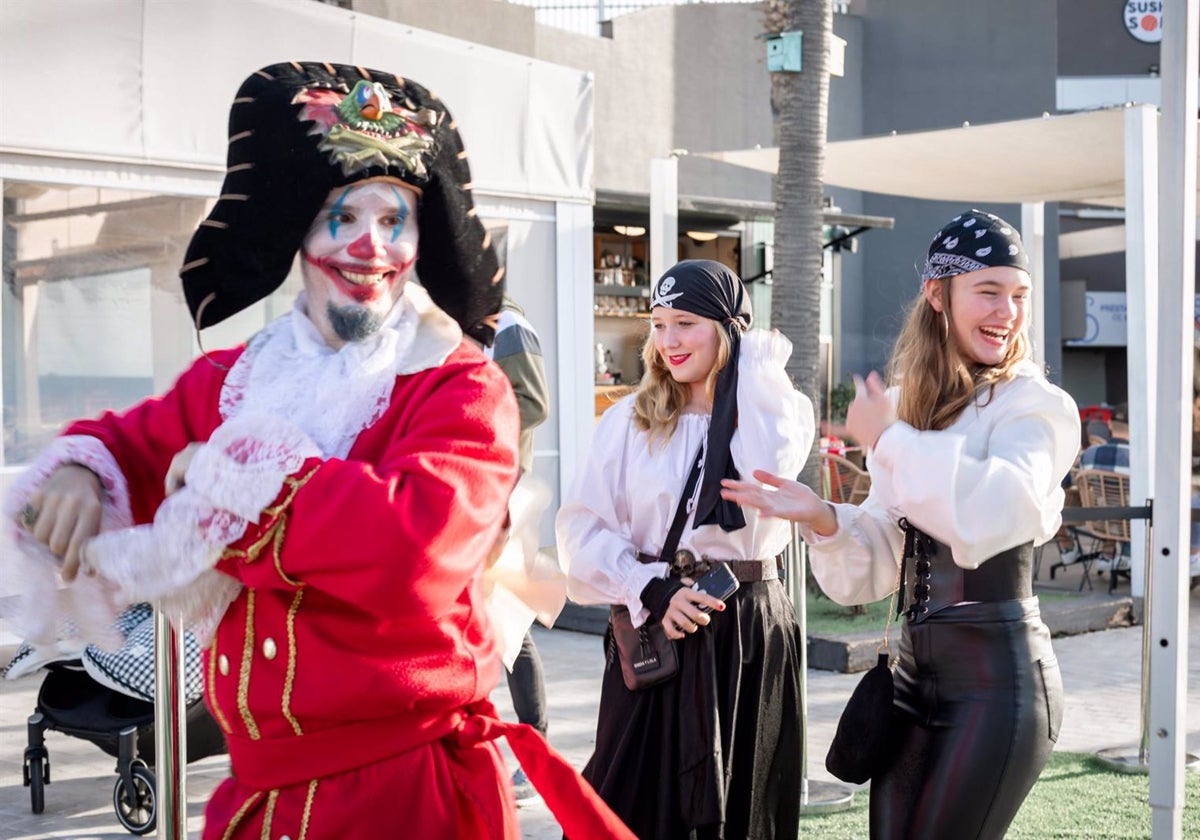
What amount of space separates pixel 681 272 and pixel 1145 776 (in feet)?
11.4

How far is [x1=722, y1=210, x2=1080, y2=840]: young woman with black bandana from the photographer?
3.00 metres

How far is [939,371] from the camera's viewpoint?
3332mm

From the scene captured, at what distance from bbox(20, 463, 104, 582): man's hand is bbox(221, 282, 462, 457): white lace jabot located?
0.25 meters

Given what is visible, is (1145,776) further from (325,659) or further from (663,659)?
(325,659)

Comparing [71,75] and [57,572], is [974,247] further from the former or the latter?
[71,75]

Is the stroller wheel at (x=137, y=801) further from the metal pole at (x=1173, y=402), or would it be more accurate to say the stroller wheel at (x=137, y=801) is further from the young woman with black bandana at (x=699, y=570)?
the metal pole at (x=1173, y=402)

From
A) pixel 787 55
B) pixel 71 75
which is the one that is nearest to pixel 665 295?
pixel 71 75

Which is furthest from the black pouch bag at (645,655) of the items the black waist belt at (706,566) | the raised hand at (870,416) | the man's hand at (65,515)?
the man's hand at (65,515)

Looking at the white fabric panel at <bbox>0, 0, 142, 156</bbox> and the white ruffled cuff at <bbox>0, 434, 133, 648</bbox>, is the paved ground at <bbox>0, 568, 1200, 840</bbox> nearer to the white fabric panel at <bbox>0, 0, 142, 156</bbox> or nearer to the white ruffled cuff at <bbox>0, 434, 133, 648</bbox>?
the white fabric panel at <bbox>0, 0, 142, 156</bbox>

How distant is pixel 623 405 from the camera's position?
436 centimetres

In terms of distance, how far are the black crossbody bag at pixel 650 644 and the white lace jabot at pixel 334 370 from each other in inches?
72.6

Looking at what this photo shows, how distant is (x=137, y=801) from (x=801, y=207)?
6.27 meters


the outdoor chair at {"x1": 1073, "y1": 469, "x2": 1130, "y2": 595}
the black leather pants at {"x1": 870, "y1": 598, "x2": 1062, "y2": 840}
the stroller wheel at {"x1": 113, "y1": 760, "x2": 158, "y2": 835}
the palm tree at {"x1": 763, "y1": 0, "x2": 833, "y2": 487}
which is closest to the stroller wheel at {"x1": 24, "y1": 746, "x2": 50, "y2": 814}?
the stroller wheel at {"x1": 113, "y1": 760, "x2": 158, "y2": 835}

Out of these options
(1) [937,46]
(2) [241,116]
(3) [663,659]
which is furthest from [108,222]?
(1) [937,46]
